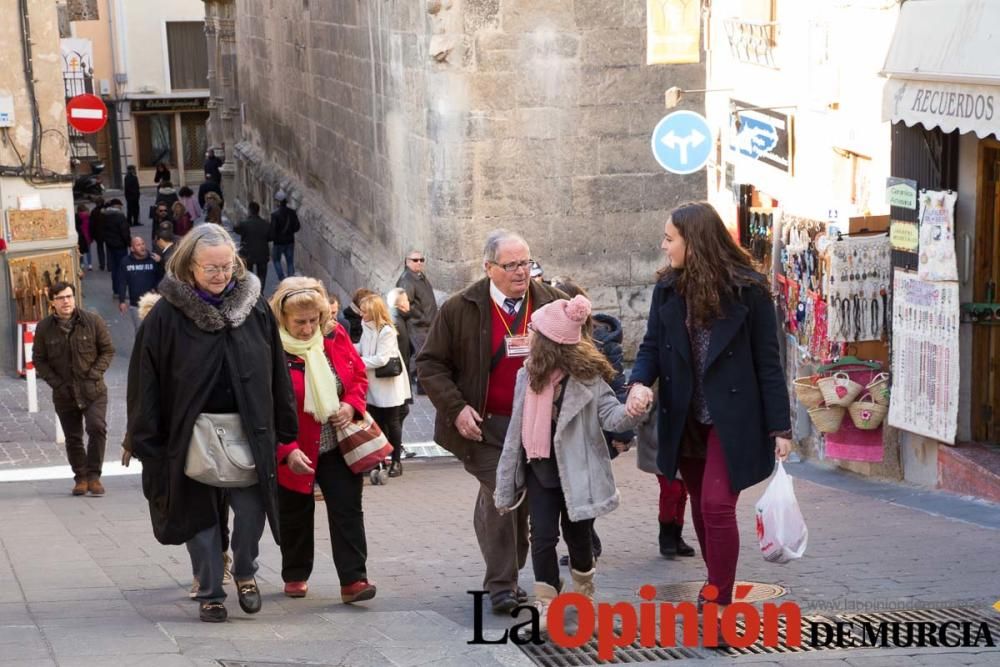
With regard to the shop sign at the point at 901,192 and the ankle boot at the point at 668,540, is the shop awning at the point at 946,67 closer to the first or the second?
the shop sign at the point at 901,192

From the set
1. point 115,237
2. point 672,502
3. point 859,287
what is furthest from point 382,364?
point 115,237

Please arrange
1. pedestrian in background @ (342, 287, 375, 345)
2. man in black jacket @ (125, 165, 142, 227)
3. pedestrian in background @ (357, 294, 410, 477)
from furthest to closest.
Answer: man in black jacket @ (125, 165, 142, 227) → pedestrian in background @ (342, 287, 375, 345) → pedestrian in background @ (357, 294, 410, 477)

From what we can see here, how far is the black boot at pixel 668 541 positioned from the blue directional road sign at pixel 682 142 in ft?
19.7

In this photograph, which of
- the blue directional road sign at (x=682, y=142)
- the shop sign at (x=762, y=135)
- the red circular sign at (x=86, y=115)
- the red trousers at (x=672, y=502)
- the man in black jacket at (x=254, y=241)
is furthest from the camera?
the man in black jacket at (x=254, y=241)

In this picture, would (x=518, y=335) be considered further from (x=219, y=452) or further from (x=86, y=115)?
(x=86, y=115)

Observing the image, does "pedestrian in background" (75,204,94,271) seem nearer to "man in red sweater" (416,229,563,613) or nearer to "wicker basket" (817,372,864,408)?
"wicker basket" (817,372,864,408)

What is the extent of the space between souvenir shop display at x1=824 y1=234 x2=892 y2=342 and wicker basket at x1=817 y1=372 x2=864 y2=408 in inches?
12.8

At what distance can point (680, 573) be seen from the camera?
713 cm

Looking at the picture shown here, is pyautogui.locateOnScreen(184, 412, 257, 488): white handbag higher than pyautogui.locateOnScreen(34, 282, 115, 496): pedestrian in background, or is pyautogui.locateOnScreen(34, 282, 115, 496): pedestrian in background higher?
pyautogui.locateOnScreen(184, 412, 257, 488): white handbag

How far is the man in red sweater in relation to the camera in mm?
6367

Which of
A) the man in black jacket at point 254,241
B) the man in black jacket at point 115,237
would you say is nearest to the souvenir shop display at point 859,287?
the man in black jacket at point 254,241

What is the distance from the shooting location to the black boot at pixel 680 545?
7.50 m

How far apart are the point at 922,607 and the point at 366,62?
14.3 meters

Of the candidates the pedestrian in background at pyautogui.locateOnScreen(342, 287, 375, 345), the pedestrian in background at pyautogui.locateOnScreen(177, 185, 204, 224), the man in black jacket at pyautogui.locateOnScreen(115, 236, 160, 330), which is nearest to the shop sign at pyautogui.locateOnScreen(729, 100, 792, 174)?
the pedestrian in background at pyautogui.locateOnScreen(342, 287, 375, 345)
